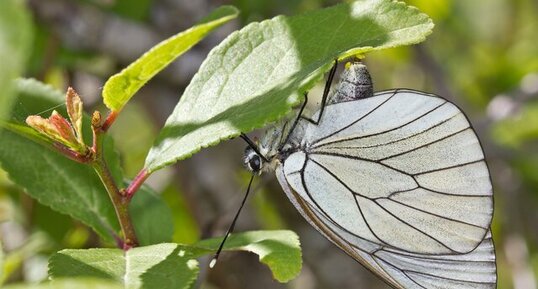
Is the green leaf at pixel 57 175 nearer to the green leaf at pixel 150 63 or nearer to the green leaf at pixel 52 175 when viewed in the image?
the green leaf at pixel 52 175

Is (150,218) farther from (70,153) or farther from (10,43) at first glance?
(10,43)

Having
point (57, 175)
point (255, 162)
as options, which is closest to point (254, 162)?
point (255, 162)

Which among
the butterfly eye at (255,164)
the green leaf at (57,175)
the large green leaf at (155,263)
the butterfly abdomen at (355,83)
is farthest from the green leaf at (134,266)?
the butterfly abdomen at (355,83)

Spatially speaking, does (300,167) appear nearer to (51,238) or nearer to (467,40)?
(51,238)

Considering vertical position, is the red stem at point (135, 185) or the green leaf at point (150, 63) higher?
the green leaf at point (150, 63)

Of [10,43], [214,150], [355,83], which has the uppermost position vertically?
[10,43]

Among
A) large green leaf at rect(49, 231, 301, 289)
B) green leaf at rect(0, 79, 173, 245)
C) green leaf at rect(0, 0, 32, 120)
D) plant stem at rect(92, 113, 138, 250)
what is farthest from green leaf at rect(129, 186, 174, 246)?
green leaf at rect(0, 0, 32, 120)

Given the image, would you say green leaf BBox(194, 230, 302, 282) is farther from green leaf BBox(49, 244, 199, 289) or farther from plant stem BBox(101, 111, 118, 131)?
plant stem BBox(101, 111, 118, 131)
